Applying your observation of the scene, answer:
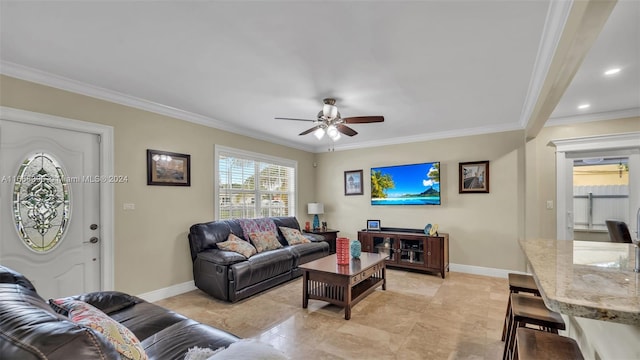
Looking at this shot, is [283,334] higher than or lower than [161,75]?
lower

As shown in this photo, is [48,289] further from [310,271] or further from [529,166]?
[529,166]

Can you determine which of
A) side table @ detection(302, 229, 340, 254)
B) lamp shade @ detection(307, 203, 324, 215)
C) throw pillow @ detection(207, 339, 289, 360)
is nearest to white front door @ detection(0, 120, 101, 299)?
throw pillow @ detection(207, 339, 289, 360)

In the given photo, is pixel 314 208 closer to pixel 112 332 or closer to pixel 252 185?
pixel 252 185

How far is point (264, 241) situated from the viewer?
4.48 m

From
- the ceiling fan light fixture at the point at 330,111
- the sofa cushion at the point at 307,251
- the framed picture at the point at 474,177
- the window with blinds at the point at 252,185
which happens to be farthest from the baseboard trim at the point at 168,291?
the framed picture at the point at 474,177

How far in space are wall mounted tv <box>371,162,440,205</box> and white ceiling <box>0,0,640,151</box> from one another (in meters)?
1.58

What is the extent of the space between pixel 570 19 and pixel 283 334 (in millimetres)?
3167

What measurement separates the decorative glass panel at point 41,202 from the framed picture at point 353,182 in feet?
15.1

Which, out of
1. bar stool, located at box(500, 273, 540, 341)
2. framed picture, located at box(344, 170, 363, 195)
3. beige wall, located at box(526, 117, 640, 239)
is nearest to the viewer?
bar stool, located at box(500, 273, 540, 341)

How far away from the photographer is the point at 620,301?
929 millimetres

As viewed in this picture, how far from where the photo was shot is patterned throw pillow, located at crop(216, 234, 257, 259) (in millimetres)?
3900

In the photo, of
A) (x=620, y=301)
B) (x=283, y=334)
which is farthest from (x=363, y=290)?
(x=620, y=301)

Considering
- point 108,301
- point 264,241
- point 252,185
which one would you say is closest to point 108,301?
point 108,301

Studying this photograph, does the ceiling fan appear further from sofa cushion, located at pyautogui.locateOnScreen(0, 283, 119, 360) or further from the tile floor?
sofa cushion, located at pyautogui.locateOnScreen(0, 283, 119, 360)
